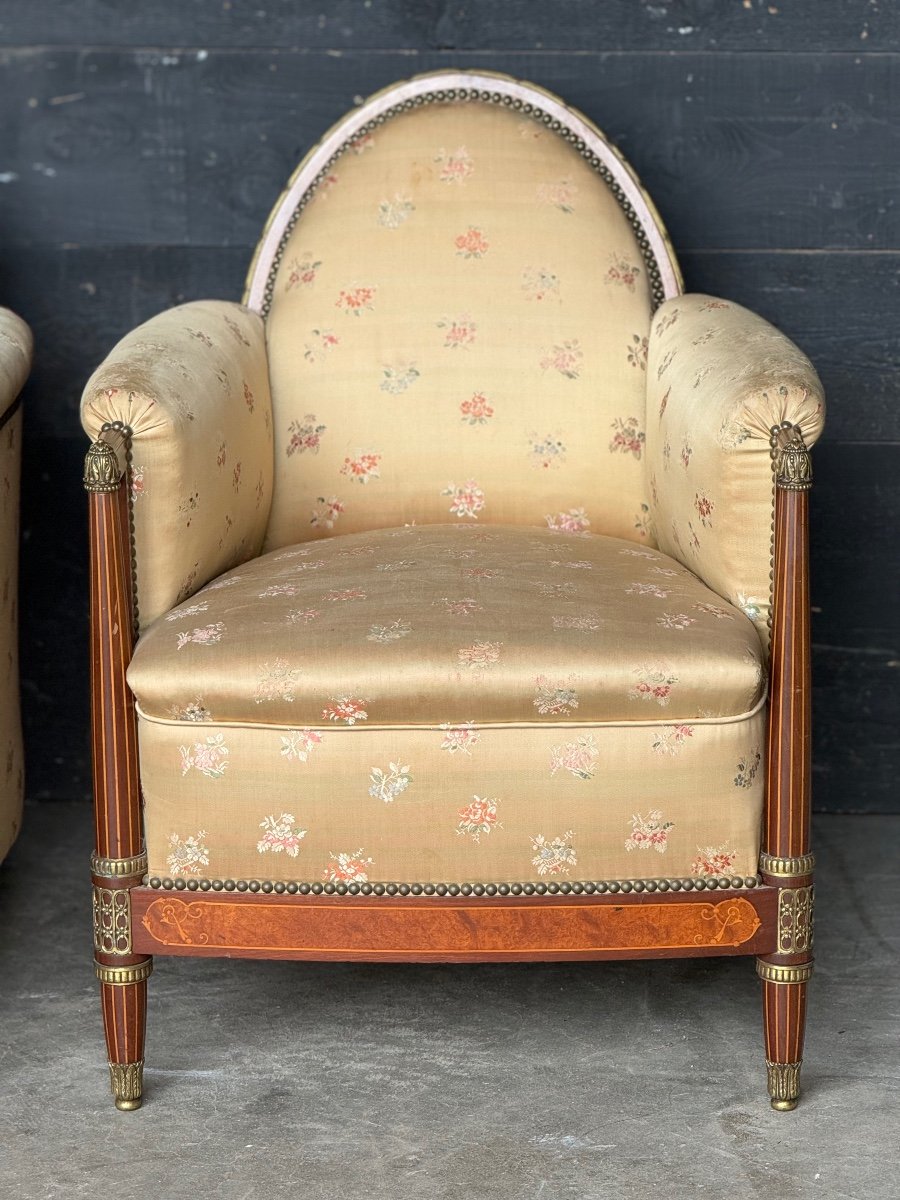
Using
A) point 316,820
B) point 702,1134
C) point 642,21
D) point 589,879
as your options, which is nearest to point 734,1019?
point 702,1134

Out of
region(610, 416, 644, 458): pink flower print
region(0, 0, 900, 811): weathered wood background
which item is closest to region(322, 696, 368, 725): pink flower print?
region(610, 416, 644, 458): pink flower print

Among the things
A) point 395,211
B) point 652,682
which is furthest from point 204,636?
point 395,211

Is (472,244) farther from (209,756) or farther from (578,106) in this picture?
→ (209,756)

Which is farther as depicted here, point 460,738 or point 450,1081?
point 450,1081

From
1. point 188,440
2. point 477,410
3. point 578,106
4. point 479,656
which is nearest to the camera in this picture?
point 479,656

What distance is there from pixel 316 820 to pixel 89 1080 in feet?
1.25

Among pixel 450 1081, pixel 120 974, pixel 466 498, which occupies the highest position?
pixel 466 498

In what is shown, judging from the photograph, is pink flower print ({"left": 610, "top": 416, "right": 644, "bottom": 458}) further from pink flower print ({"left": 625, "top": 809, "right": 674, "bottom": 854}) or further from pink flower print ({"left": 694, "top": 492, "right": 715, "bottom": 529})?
pink flower print ({"left": 625, "top": 809, "right": 674, "bottom": 854})

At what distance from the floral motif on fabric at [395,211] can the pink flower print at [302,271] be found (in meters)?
0.09

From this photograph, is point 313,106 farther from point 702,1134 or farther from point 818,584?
point 702,1134

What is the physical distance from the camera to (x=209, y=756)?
4.38ft

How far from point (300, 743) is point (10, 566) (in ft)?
1.70

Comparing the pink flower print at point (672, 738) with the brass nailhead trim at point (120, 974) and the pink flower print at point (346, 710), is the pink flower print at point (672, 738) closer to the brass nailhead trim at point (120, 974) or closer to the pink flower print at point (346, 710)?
the pink flower print at point (346, 710)

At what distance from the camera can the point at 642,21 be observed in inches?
78.8
